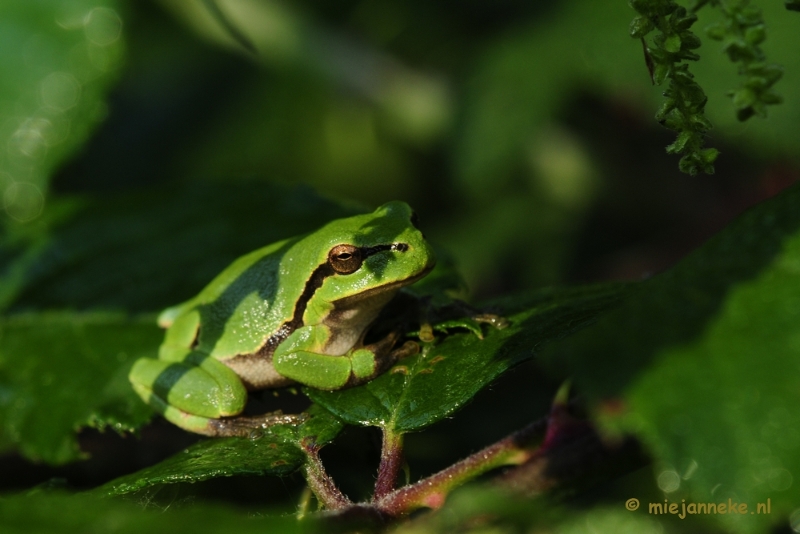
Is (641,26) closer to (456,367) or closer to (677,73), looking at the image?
(677,73)

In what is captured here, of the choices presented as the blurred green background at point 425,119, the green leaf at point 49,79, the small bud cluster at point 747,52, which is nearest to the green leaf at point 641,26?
the small bud cluster at point 747,52

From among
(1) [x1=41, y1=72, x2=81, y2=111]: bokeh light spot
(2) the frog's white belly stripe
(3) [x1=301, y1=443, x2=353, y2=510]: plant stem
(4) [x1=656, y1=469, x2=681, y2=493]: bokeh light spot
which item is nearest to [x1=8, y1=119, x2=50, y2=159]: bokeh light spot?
(1) [x1=41, y1=72, x2=81, y2=111]: bokeh light spot

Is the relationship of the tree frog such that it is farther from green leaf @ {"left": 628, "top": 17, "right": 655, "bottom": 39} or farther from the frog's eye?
green leaf @ {"left": 628, "top": 17, "right": 655, "bottom": 39}

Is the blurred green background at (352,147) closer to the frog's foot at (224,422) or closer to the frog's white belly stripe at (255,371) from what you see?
the frog's foot at (224,422)

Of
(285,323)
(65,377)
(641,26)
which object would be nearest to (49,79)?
(65,377)

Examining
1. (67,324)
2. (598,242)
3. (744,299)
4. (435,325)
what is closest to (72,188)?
(67,324)

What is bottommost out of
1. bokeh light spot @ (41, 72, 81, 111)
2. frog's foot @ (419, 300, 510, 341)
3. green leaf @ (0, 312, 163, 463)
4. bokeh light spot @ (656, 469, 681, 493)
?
green leaf @ (0, 312, 163, 463)
